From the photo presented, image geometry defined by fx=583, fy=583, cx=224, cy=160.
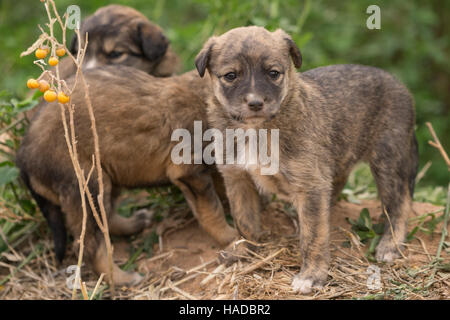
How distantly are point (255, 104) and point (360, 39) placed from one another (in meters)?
6.71

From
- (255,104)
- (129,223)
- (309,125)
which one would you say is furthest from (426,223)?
(129,223)

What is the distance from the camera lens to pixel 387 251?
4379mm

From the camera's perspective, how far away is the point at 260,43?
149 inches

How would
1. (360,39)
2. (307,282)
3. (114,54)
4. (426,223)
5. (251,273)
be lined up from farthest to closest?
1. (360,39)
2. (114,54)
3. (426,223)
4. (251,273)
5. (307,282)

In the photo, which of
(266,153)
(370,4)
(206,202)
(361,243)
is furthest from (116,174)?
(370,4)

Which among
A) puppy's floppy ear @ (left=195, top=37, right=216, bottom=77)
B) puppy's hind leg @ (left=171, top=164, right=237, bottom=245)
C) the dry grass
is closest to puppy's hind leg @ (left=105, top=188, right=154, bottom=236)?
the dry grass

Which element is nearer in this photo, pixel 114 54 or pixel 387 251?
pixel 387 251

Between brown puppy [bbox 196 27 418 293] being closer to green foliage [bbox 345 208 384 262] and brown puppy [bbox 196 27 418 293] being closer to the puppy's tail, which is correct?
green foliage [bbox 345 208 384 262]

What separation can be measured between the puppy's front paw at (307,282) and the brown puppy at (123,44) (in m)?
2.79

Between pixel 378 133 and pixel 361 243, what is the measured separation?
866 millimetres

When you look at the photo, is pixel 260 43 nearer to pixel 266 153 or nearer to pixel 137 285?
pixel 266 153

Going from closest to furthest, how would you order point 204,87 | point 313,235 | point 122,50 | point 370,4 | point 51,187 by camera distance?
point 313,235 < point 51,187 < point 204,87 < point 122,50 < point 370,4

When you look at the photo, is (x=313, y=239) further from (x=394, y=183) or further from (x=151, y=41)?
(x=151, y=41)

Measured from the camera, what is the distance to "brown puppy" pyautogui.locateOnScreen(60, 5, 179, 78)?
569 centimetres
